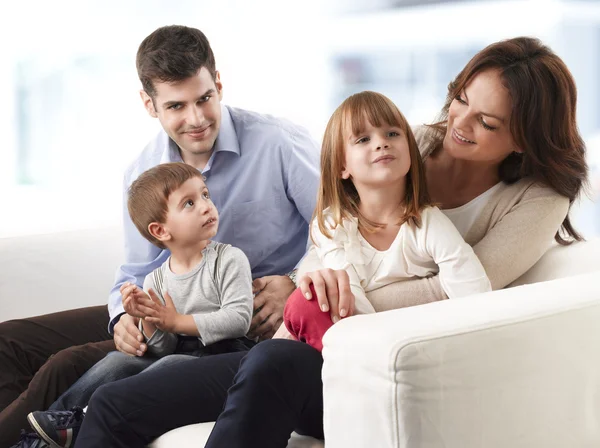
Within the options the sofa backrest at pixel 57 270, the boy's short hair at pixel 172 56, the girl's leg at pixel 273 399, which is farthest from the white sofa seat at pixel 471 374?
the sofa backrest at pixel 57 270

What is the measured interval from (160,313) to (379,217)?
1.69 ft

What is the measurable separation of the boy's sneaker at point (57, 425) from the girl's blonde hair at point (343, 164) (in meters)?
0.65

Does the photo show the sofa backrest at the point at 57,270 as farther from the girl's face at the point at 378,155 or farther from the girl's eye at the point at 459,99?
the girl's eye at the point at 459,99

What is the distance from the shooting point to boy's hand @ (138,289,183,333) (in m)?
1.84

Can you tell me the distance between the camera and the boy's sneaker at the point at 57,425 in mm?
1724

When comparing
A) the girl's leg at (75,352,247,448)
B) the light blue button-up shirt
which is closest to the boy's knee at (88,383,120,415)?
the girl's leg at (75,352,247,448)

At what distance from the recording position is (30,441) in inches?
69.7

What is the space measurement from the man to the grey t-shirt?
11 centimetres

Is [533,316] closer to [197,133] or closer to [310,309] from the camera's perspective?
[310,309]

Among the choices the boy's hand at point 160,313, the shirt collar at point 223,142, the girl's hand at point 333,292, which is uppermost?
the shirt collar at point 223,142

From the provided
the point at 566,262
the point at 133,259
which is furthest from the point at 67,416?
the point at 566,262

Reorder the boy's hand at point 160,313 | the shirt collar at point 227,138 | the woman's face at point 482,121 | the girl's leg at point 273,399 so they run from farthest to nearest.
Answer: the shirt collar at point 227,138, the boy's hand at point 160,313, the woman's face at point 482,121, the girl's leg at point 273,399

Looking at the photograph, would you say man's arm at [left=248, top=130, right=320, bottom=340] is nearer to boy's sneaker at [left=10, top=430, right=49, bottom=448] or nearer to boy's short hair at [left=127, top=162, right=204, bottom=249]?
boy's short hair at [left=127, top=162, right=204, bottom=249]

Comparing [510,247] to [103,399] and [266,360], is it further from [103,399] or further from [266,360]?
[103,399]
